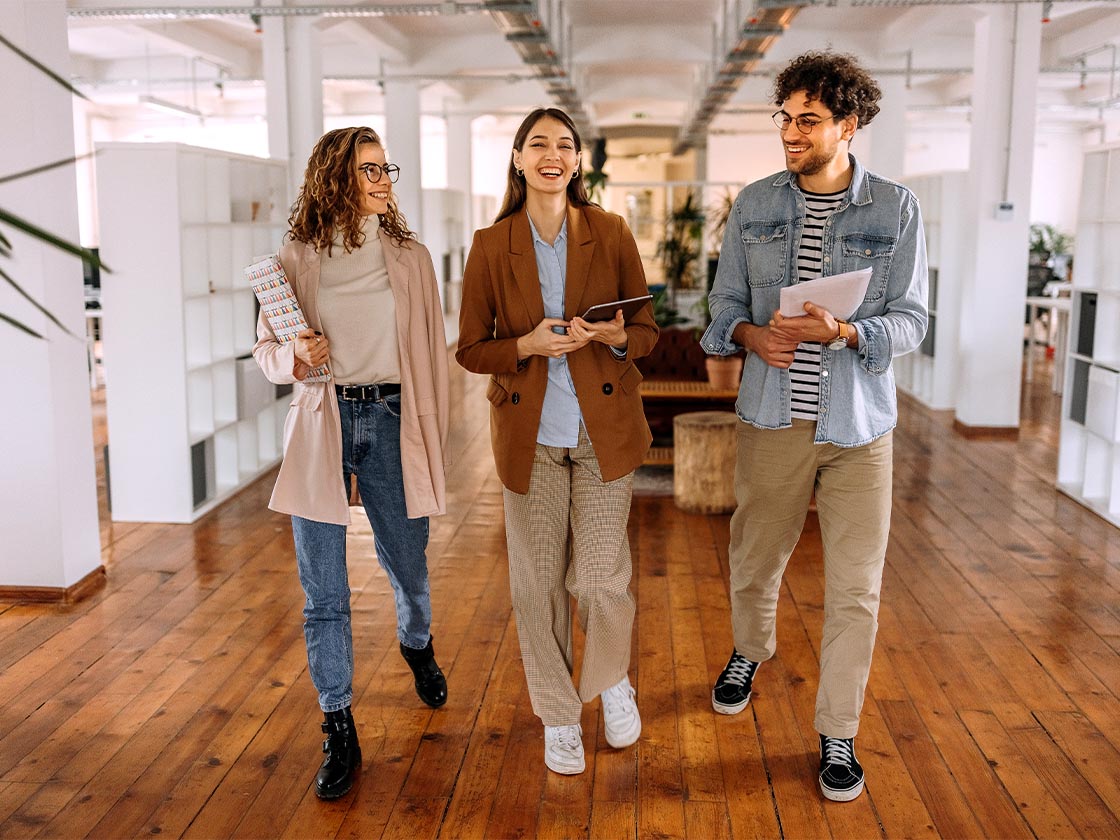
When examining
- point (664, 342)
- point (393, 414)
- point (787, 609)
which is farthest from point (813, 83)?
point (664, 342)

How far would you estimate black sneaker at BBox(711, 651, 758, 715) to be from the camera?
364 centimetres

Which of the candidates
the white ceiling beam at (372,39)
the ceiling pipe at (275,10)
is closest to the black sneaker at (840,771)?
the ceiling pipe at (275,10)

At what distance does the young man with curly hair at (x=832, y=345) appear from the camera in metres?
2.99

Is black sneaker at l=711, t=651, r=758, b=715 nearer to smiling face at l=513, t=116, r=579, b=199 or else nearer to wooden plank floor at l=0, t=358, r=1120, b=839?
wooden plank floor at l=0, t=358, r=1120, b=839

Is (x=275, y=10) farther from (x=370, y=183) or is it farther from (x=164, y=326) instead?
(x=370, y=183)

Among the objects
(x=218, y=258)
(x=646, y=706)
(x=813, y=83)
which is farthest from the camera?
(x=218, y=258)

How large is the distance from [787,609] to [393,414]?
7.25ft

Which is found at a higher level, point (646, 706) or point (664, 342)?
point (664, 342)

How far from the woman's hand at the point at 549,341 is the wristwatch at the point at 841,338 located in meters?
0.63

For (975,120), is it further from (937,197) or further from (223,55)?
(223,55)

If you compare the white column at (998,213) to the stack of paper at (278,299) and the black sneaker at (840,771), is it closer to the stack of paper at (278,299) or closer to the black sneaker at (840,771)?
the black sneaker at (840,771)

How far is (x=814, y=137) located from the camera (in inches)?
118

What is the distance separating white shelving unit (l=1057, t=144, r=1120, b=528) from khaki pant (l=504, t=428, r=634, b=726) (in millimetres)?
4003

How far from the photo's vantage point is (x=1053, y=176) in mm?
22656
